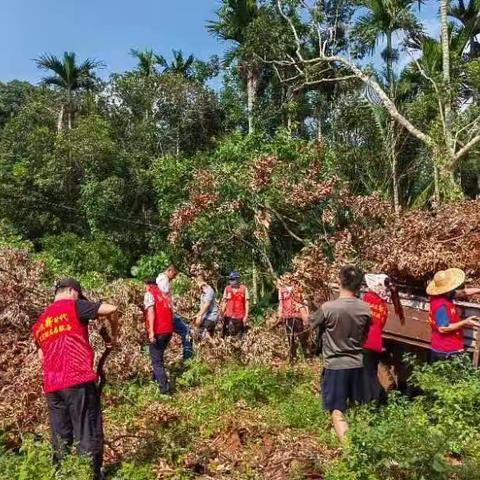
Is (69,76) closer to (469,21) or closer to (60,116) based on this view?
(60,116)

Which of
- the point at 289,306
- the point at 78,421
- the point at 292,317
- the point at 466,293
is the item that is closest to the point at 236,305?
the point at 289,306

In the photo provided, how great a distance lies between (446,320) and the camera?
5.75 m

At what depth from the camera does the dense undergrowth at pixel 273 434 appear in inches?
153

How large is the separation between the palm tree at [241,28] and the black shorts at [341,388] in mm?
15975

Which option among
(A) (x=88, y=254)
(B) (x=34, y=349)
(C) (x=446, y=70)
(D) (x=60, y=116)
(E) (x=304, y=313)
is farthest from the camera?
(D) (x=60, y=116)

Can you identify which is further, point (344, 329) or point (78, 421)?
point (344, 329)

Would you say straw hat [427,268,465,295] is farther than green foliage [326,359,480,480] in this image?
Yes

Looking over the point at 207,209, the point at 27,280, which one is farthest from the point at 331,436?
the point at 207,209

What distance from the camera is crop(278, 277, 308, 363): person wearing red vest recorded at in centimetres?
986

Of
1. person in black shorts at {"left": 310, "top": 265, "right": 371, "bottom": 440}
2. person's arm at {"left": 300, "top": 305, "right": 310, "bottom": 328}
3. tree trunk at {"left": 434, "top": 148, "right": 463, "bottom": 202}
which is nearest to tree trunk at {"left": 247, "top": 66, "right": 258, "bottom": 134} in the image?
tree trunk at {"left": 434, "top": 148, "right": 463, "bottom": 202}

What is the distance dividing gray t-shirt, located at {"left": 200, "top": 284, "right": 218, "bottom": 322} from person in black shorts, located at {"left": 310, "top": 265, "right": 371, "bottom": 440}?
4953 mm

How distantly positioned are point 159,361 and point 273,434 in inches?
83.6

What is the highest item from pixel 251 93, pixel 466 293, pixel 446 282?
pixel 251 93

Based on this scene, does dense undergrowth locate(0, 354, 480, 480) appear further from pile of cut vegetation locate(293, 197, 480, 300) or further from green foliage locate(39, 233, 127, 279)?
green foliage locate(39, 233, 127, 279)
